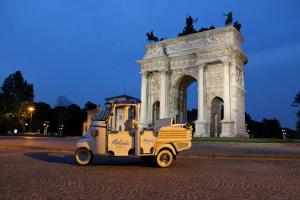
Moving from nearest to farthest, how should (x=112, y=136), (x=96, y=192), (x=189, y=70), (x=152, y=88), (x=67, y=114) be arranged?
1. (x=96, y=192)
2. (x=112, y=136)
3. (x=189, y=70)
4. (x=152, y=88)
5. (x=67, y=114)

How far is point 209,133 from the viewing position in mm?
39031

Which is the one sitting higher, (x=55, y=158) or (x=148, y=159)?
(x=148, y=159)

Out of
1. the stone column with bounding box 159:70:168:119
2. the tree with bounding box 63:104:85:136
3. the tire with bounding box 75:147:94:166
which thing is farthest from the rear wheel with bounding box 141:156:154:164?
the tree with bounding box 63:104:85:136

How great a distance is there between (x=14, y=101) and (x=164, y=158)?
Result: 5909 cm

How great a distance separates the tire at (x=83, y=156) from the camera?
10.9 meters

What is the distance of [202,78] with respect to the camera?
130 feet

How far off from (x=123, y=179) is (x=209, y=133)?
107 feet

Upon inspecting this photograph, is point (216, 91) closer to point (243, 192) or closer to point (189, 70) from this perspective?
point (189, 70)

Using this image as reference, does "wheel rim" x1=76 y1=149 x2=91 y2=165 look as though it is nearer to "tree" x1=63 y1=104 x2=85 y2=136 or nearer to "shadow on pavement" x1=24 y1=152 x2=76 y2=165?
"shadow on pavement" x1=24 y1=152 x2=76 y2=165

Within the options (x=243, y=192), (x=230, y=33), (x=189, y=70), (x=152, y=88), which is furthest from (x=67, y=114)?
(x=243, y=192)

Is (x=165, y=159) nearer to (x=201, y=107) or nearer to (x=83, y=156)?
(x=83, y=156)

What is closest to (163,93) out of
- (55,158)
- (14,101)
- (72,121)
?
(55,158)

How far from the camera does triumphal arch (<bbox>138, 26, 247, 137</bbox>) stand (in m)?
37.7

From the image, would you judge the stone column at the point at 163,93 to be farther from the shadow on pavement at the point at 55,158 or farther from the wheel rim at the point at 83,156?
the wheel rim at the point at 83,156
